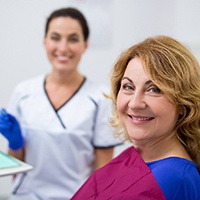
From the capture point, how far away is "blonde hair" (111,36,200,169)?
896 millimetres

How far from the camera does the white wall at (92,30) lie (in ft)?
6.97


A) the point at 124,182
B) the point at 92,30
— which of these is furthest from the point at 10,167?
the point at 92,30

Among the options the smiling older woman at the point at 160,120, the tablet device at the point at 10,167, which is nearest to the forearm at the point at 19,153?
the tablet device at the point at 10,167

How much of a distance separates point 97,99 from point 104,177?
538mm

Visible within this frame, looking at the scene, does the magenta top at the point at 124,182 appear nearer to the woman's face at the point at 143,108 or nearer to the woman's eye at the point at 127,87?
→ the woman's face at the point at 143,108

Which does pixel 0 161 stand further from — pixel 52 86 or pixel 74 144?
pixel 52 86

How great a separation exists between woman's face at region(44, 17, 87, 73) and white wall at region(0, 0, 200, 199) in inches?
21.8

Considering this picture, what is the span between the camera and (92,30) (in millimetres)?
2213

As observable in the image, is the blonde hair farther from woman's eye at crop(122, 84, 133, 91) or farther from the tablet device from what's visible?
the tablet device

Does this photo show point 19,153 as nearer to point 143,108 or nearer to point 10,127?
point 10,127

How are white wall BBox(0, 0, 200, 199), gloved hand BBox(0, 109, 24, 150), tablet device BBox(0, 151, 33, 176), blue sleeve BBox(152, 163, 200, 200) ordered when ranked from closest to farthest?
blue sleeve BBox(152, 163, 200, 200)
tablet device BBox(0, 151, 33, 176)
gloved hand BBox(0, 109, 24, 150)
white wall BBox(0, 0, 200, 199)

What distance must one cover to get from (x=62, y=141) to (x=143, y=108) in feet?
2.19

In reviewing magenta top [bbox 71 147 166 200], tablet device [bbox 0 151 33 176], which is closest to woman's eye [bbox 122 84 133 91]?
magenta top [bbox 71 147 166 200]

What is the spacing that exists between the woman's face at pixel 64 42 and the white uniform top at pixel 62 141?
0.47ft
